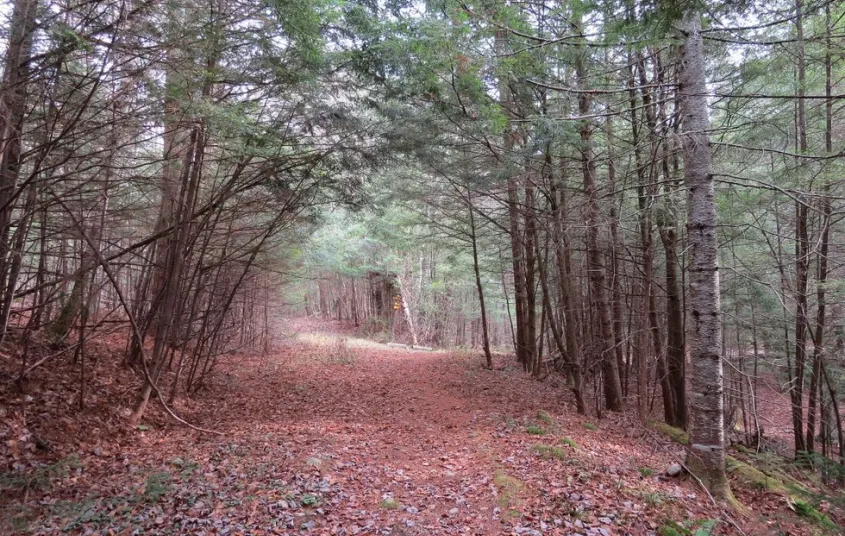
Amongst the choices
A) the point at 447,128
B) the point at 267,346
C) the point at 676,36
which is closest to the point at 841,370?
the point at 676,36

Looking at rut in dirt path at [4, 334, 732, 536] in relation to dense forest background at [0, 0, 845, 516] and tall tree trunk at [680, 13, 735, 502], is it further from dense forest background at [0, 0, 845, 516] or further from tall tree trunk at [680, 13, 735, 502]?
dense forest background at [0, 0, 845, 516]

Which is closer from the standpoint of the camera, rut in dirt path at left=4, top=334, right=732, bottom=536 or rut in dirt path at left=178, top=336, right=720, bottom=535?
rut in dirt path at left=4, top=334, right=732, bottom=536

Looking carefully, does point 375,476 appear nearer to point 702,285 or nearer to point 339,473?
point 339,473

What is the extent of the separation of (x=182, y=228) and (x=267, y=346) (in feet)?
34.3

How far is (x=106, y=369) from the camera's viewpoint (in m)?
8.03

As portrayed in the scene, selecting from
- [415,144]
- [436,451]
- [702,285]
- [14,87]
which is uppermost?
[415,144]

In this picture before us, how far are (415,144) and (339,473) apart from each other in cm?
608

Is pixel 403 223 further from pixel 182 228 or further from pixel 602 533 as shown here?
pixel 602 533

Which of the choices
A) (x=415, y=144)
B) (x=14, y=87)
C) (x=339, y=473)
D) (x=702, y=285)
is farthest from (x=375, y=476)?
(x=14, y=87)

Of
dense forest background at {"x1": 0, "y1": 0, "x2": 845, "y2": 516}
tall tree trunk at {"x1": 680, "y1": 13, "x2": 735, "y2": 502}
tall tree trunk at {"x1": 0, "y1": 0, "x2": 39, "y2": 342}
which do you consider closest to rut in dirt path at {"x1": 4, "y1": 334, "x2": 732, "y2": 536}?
tall tree trunk at {"x1": 680, "y1": 13, "x2": 735, "y2": 502}

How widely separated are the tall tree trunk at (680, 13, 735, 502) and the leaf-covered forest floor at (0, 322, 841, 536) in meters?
0.42

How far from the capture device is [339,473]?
219 inches

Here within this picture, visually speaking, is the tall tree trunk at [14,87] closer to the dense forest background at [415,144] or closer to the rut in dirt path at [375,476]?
the dense forest background at [415,144]

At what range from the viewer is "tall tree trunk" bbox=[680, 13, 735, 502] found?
188 inches
